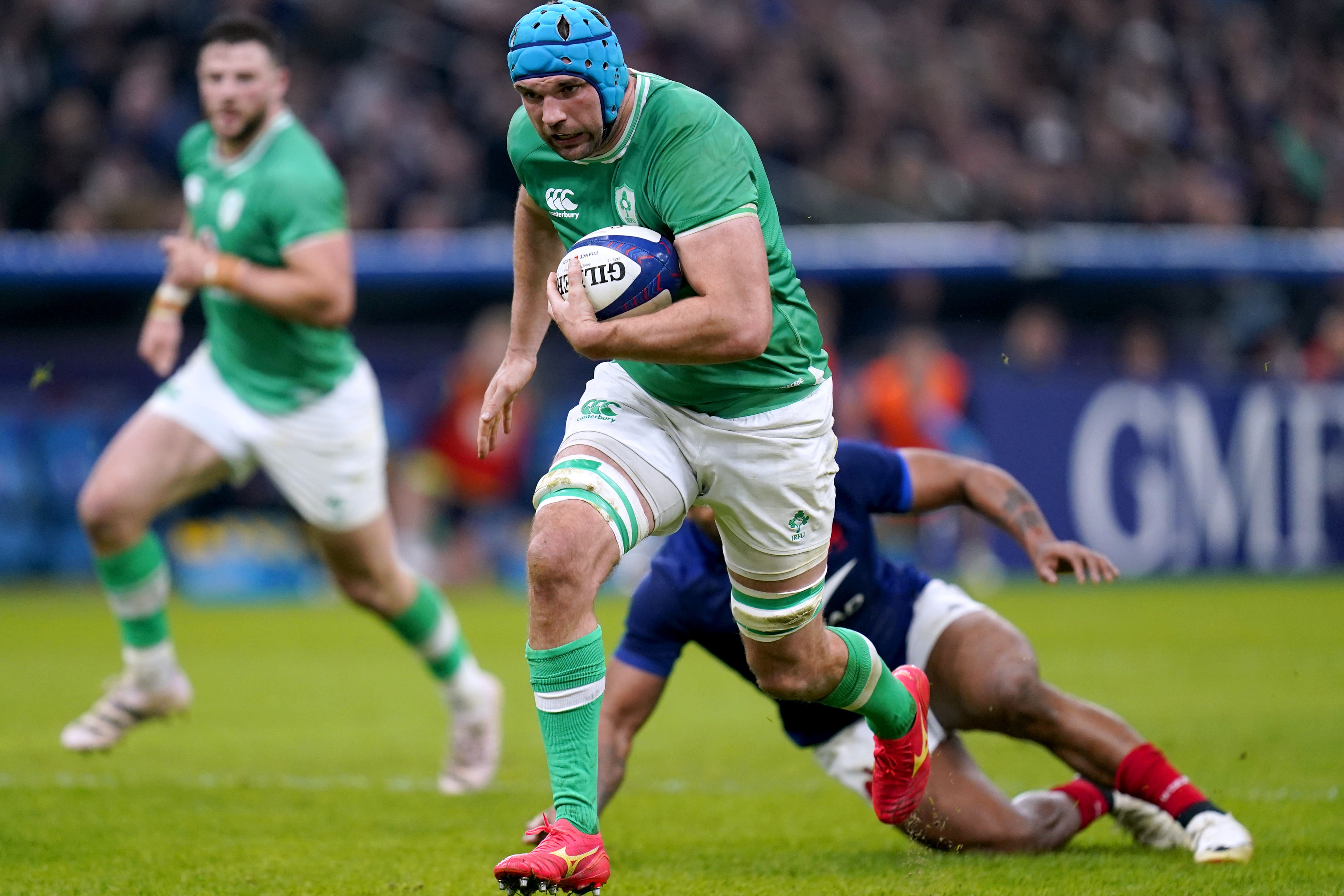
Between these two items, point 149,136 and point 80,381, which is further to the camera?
point 149,136

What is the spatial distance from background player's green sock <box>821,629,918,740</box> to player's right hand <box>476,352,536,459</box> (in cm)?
111

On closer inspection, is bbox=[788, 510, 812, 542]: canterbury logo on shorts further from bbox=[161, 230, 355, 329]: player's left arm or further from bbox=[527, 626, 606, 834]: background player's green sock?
bbox=[161, 230, 355, 329]: player's left arm

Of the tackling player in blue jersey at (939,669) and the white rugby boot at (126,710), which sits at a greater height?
the tackling player in blue jersey at (939,669)

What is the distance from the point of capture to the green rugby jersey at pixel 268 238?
269 inches

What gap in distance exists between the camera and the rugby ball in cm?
418

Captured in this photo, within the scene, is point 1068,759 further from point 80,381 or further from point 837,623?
point 80,381

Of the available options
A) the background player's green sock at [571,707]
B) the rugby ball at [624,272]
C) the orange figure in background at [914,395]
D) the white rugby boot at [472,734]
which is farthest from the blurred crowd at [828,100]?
the background player's green sock at [571,707]

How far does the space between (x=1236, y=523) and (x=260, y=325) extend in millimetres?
10497

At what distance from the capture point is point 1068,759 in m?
5.08

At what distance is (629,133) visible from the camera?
4309mm

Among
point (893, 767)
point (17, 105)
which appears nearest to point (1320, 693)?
point (893, 767)

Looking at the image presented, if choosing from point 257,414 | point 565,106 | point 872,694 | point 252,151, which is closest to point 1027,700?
point 872,694

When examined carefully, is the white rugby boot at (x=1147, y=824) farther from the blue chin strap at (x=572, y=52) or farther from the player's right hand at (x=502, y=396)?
the blue chin strap at (x=572, y=52)

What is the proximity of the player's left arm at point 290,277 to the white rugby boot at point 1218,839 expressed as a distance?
3.83 metres
